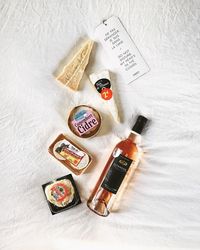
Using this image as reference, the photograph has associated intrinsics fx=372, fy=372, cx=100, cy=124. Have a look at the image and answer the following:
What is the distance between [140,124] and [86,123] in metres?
0.16

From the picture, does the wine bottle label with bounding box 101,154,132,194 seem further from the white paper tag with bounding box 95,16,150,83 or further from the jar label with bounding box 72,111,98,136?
the white paper tag with bounding box 95,16,150,83

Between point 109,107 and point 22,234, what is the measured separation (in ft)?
1.49

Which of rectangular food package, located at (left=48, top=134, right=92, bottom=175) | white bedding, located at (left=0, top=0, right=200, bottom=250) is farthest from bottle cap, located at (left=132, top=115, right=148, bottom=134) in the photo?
rectangular food package, located at (left=48, top=134, right=92, bottom=175)

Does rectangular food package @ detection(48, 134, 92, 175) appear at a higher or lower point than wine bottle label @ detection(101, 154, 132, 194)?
higher

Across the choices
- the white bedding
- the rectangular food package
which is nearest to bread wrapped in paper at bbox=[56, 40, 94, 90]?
the white bedding

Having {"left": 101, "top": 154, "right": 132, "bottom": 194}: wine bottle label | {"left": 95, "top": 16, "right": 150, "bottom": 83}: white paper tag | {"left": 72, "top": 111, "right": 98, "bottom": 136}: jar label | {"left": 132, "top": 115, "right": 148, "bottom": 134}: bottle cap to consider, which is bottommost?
{"left": 101, "top": 154, "right": 132, "bottom": 194}: wine bottle label

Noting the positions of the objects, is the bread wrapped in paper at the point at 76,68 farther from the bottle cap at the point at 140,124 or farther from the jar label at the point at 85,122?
the bottle cap at the point at 140,124

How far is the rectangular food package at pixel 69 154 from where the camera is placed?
1082mm

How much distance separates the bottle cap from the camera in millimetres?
1024

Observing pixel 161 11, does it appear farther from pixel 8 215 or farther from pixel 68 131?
pixel 8 215

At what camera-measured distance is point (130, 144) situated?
1.06m

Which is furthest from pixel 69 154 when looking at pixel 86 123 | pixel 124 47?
pixel 124 47

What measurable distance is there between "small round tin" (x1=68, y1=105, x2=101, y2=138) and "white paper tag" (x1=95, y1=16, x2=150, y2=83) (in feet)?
0.47

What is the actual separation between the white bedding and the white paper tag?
0.06 ft
